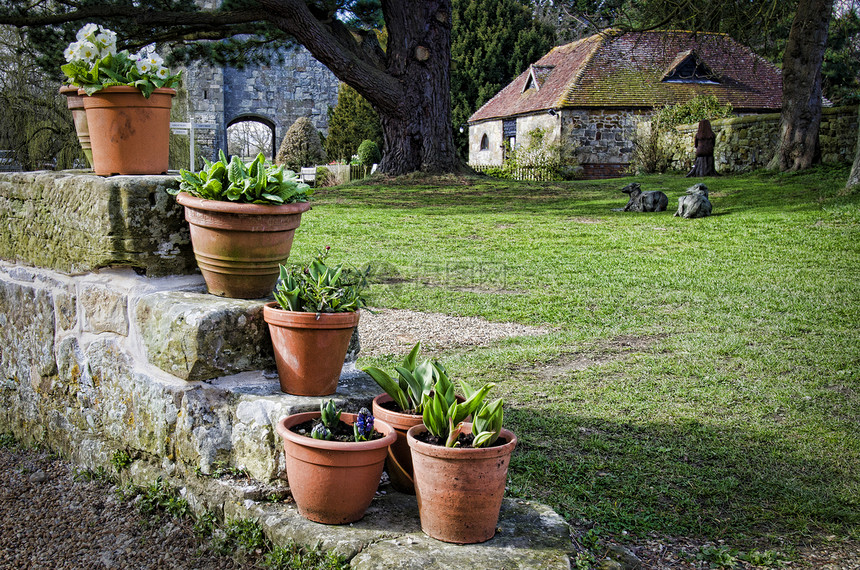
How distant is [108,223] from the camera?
2.57 m

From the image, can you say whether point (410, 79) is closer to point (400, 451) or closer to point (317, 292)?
point (317, 292)

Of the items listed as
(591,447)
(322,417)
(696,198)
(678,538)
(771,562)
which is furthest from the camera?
(696,198)

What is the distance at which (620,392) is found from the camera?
12.9ft

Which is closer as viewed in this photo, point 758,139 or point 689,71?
point 758,139

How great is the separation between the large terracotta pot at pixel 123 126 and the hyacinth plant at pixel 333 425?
1.32 metres

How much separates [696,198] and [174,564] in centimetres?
967

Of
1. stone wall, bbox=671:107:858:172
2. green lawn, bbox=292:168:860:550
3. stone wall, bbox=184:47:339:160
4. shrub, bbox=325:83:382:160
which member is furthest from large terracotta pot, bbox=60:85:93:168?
shrub, bbox=325:83:382:160

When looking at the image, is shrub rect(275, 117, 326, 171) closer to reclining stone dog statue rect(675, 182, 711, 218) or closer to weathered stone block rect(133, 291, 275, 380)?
reclining stone dog statue rect(675, 182, 711, 218)

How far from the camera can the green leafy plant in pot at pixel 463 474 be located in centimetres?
192

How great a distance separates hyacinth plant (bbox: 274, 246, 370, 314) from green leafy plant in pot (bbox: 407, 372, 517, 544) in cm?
52

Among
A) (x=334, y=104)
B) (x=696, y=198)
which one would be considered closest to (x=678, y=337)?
(x=696, y=198)

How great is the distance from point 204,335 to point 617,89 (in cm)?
2181

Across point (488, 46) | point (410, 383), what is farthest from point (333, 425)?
point (488, 46)

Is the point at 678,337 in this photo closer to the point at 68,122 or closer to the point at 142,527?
the point at 142,527
